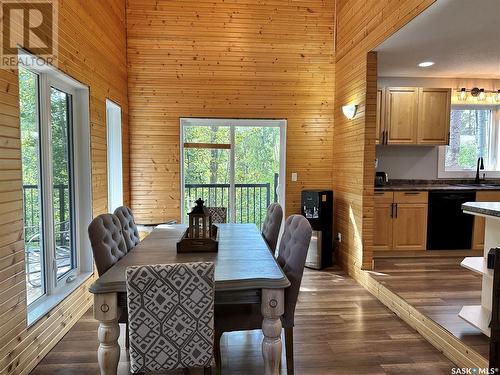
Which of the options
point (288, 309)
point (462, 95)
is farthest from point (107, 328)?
point (462, 95)

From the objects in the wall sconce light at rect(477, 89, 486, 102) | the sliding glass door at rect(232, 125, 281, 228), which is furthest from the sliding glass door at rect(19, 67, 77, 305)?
the wall sconce light at rect(477, 89, 486, 102)

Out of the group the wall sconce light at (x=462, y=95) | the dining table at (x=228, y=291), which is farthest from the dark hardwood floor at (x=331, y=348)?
the wall sconce light at (x=462, y=95)

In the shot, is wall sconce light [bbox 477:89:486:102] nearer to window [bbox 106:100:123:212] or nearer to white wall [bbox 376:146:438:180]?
white wall [bbox 376:146:438:180]

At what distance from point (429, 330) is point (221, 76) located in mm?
3964

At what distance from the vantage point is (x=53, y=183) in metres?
2.87

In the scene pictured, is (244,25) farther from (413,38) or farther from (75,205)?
(75,205)

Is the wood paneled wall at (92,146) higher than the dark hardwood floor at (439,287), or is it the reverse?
the wood paneled wall at (92,146)

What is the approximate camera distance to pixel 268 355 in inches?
72.0

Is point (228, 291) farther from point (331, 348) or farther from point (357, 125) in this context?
point (357, 125)

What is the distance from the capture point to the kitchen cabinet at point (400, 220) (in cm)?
433

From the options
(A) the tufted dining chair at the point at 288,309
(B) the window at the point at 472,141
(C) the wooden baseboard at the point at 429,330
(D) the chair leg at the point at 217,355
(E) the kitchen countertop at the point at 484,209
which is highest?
(B) the window at the point at 472,141

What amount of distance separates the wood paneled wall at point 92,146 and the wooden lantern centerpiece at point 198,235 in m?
1.05

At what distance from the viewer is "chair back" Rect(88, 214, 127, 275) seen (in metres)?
2.09

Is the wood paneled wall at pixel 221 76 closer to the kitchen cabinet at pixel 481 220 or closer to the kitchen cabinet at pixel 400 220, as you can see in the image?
the kitchen cabinet at pixel 400 220
